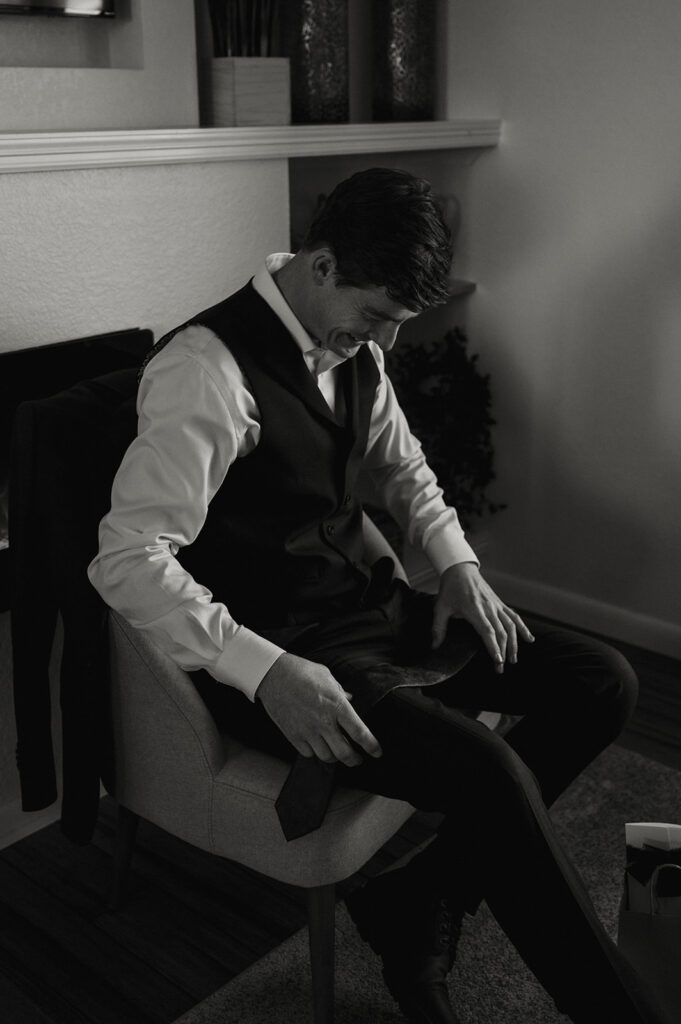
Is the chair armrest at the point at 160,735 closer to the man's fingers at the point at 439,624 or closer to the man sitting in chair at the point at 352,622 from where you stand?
the man sitting in chair at the point at 352,622

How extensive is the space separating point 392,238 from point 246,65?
37.6 inches

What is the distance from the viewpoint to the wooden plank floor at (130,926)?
1.66 metres

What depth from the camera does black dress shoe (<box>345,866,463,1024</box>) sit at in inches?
58.6

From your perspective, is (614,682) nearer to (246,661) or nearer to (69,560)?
(246,661)

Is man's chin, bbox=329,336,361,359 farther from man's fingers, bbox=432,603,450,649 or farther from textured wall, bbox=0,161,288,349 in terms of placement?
textured wall, bbox=0,161,288,349

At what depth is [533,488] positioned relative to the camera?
117 inches

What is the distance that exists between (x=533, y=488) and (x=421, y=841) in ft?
4.07

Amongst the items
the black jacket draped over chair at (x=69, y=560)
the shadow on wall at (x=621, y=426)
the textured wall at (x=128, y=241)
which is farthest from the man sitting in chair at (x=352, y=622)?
the shadow on wall at (x=621, y=426)

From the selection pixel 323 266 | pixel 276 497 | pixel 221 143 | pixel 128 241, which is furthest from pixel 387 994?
pixel 221 143

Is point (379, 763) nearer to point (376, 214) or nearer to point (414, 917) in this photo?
point (414, 917)

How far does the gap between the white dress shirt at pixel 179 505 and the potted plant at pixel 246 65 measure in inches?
34.7

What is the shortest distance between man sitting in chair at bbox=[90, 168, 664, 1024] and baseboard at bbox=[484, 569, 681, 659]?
120 cm

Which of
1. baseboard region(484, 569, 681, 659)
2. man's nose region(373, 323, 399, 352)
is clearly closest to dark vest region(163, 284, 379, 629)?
man's nose region(373, 323, 399, 352)

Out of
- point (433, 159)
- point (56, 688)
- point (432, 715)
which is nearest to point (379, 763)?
point (432, 715)
